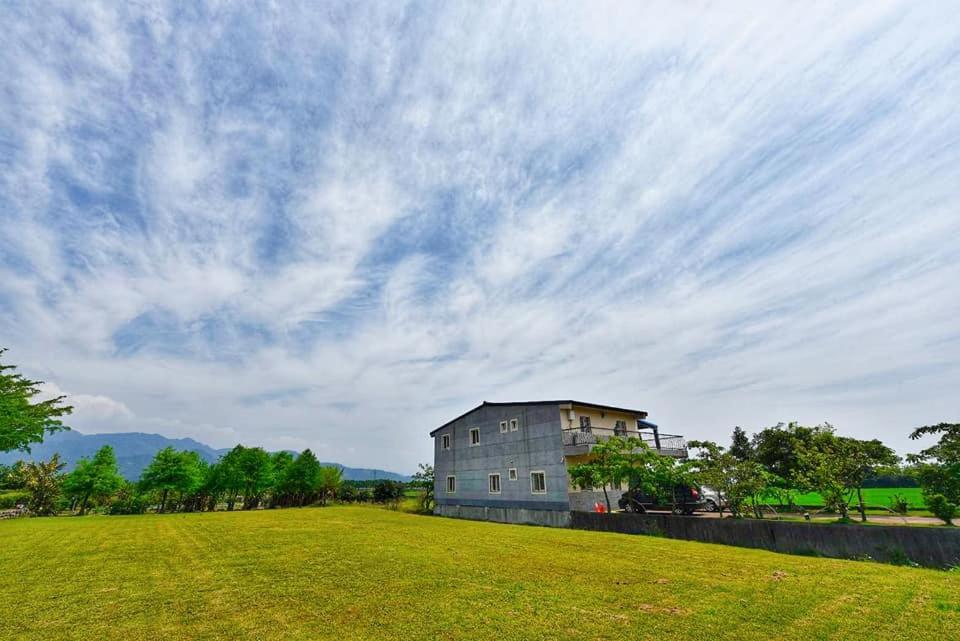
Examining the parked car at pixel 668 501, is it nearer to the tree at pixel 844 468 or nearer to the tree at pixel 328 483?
the tree at pixel 844 468

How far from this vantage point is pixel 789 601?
24.1ft

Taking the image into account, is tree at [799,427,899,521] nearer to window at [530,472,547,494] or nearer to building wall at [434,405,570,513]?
building wall at [434,405,570,513]

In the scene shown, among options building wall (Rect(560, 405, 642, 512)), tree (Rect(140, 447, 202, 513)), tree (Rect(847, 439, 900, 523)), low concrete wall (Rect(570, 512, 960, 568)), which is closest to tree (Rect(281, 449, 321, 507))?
tree (Rect(140, 447, 202, 513))

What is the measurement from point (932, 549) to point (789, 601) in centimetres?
698

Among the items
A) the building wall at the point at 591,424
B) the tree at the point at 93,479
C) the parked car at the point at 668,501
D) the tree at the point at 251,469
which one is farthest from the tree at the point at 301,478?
the parked car at the point at 668,501

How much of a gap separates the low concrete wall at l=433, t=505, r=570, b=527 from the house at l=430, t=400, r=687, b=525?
43 millimetres

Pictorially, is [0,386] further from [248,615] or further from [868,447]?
[868,447]

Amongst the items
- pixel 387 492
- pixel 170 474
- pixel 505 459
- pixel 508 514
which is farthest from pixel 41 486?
pixel 508 514

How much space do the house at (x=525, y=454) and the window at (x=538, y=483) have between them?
0.05 m

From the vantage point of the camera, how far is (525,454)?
1023 inches

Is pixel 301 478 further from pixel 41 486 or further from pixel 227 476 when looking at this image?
pixel 41 486

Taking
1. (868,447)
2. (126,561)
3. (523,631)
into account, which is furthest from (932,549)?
(126,561)

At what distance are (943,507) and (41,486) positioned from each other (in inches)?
2234

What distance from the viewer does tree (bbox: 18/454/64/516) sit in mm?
36688
